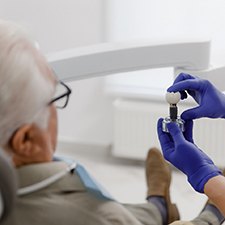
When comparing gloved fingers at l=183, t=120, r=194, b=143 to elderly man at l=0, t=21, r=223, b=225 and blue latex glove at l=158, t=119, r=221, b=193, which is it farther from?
elderly man at l=0, t=21, r=223, b=225

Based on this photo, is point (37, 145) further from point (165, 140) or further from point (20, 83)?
point (165, 140)

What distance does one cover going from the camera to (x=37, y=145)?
1081 mm

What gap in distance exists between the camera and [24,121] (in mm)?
1012

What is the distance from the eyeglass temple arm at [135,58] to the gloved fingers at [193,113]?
25cm

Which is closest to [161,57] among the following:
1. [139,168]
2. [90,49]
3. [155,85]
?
[90,49]

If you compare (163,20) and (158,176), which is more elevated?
(163,20)

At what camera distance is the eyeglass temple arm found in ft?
5.08

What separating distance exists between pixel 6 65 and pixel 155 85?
1.89 meters

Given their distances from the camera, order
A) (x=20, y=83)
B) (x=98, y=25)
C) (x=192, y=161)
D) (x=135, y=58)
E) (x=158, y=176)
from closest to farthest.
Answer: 1. (x=20, y=83)
2. (x=192, y=161)
3. (x=135, y=58)
4. (x=158, y=176)
5. (x=98, y=25)

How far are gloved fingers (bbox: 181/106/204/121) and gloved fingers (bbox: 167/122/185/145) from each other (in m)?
0.08

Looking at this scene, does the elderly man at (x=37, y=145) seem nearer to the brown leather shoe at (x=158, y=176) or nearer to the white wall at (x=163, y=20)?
the brown leather shoe at (x=158, y=176)

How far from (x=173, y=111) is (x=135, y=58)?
1.02 feet

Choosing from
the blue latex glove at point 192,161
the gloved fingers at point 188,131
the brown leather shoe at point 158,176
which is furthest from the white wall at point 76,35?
the blue latex glove at point 192,161

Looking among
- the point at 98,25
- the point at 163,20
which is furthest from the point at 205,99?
the point at 98,25
